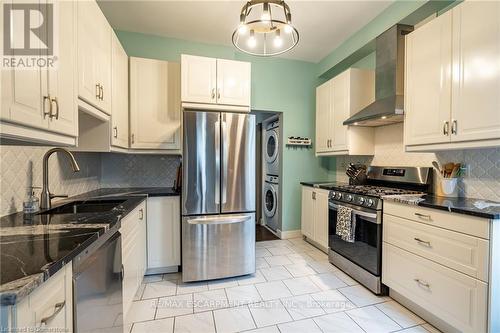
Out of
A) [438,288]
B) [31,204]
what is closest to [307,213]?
[438,288]

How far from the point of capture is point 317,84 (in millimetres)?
3867

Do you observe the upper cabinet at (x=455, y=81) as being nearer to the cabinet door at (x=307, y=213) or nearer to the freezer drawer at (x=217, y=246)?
the cabinet door at (x=307, y=213)

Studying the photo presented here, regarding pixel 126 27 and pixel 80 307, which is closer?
pixel 80 307

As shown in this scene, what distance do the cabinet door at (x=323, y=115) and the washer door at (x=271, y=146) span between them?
0.72 meters

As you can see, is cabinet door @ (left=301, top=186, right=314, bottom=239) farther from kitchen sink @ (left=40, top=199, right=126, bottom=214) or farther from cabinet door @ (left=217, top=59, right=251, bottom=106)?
kitchen sink @ (left=40, top=199, right=126, bottom=214)

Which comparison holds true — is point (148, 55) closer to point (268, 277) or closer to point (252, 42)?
point (252, 42)

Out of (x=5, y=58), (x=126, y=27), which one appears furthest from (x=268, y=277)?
(x=126, y=27)

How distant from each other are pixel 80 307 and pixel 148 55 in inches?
116

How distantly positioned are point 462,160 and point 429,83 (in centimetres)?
76

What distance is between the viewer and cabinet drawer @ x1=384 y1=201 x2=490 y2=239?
1391mm

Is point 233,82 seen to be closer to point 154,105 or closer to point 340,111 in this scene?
point 154,105

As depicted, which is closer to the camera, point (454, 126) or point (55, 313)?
point (55, 313)

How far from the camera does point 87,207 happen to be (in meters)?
1.83

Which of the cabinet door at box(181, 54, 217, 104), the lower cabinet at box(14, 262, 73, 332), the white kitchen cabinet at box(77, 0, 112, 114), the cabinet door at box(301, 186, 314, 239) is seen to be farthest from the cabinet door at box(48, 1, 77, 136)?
the cabinet door at box(301, 186, 314, 239)
